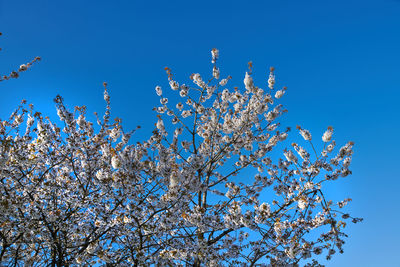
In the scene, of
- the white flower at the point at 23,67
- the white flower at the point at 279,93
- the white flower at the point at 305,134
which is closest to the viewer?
the white flower at the point at 23,67

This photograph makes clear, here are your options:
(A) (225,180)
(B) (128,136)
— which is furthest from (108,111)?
(A) (225,180)

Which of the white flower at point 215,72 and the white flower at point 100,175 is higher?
the white flower at point 215,72

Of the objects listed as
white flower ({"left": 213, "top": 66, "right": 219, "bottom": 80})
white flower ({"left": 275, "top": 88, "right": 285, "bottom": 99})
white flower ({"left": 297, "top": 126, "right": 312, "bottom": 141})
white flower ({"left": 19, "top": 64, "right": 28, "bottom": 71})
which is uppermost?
white flower ({"left": 213, "top": 66, "right": 219, "bottom": 80})

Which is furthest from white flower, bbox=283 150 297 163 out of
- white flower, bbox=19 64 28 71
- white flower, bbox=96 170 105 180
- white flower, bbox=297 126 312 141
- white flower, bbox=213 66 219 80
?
white flower, bbox=19 64 28 71

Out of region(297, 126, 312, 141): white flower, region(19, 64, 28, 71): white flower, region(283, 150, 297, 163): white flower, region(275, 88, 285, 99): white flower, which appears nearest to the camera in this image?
region(19, 64, 28, 71): white flower

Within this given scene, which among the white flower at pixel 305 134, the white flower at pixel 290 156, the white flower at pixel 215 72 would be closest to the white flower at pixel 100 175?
the white flower at pixel 215 72

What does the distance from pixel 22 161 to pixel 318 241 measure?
25.2ft

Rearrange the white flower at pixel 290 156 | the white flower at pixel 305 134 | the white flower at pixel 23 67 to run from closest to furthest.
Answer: the white flower at pixel 23 67
the white flower at pixel 305 134
the white flower at pixel 290 156

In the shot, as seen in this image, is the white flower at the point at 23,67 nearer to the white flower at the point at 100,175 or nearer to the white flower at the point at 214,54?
the white flower at the point at 100,175

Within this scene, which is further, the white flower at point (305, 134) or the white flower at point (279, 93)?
the white flower at point (279, 93)

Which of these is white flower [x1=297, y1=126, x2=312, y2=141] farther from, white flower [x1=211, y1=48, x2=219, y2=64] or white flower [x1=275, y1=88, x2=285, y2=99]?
white flower [x1=211, y1=48, x2=219, y2=64]

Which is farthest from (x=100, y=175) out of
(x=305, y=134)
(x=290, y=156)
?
(x=305, y=134)

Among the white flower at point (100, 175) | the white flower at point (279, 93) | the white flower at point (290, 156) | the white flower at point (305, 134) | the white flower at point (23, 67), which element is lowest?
the white flower at point (100, 175)

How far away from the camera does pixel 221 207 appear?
8328 millimetres
